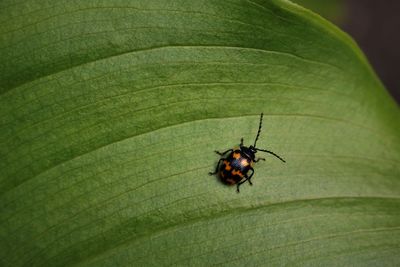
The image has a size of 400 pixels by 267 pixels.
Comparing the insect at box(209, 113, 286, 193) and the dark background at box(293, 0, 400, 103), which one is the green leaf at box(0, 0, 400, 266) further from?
the dark background at box(293, 0, 400, 103)

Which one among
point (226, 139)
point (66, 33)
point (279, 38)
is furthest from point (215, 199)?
point (66, 33)

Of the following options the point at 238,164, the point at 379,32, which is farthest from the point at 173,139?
the point at 379,32

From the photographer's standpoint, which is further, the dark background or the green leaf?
the dark background

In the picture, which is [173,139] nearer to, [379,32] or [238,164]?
[238,164]

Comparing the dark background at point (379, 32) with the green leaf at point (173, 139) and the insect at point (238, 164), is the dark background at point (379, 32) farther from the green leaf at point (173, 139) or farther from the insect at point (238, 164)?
the insect at point (238, 164)

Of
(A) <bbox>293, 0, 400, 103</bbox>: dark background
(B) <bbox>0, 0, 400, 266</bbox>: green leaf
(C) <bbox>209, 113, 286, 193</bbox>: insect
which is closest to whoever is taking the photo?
(B) <bbox>0, 0, 400, 266</bbox>: green leaf

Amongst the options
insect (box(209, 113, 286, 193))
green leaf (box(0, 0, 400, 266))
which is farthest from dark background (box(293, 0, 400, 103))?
insect (box(209, 113, 286, 193))

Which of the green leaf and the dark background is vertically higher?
the dark background
